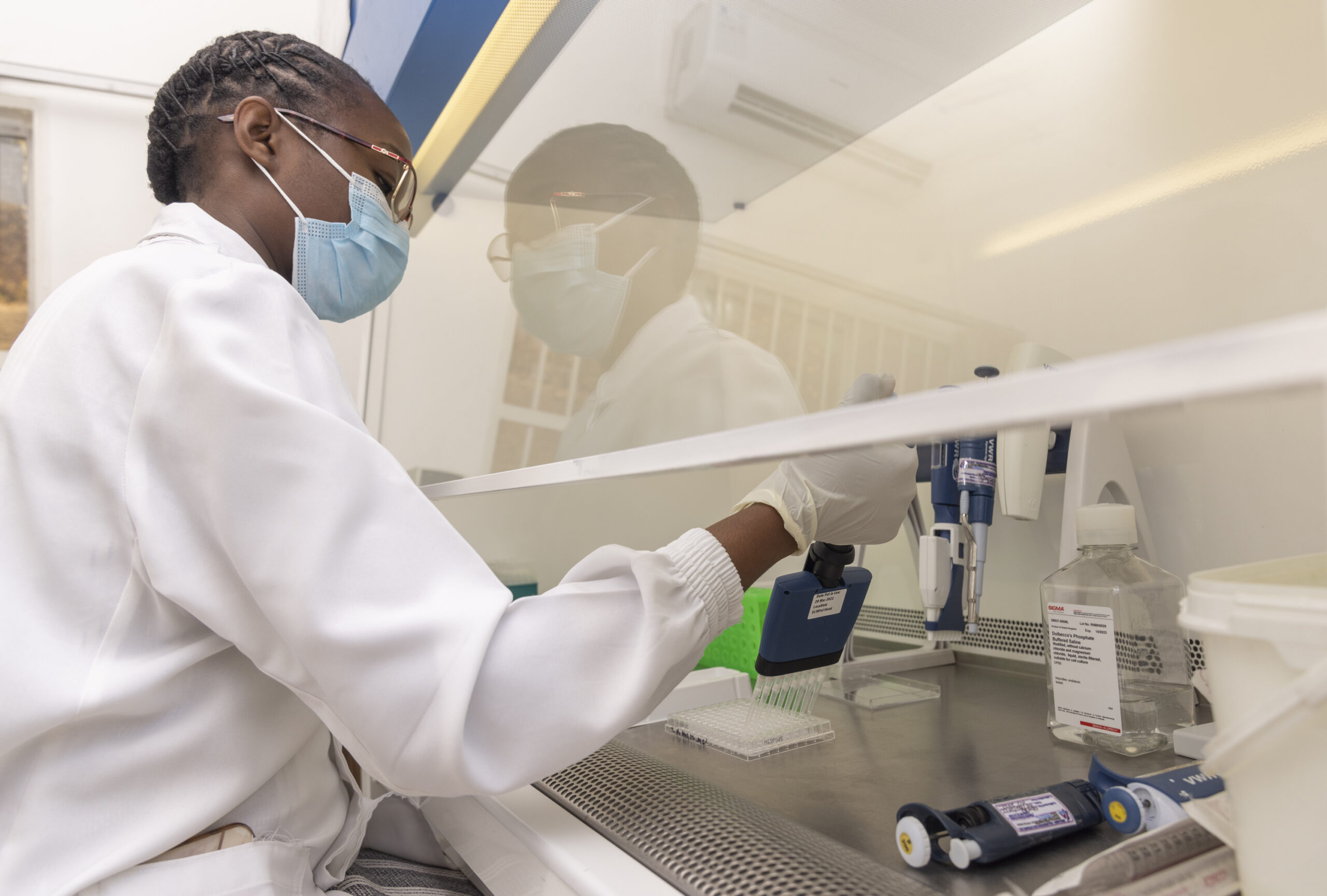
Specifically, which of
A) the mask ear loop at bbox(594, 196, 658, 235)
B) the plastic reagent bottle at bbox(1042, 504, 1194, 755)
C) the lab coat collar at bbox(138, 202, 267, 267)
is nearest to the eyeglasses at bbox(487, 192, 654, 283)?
the mask ear loop at bbox(594, 196, 658, 235)

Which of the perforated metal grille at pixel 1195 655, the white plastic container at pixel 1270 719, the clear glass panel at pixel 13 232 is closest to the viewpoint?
the white plastic container at pixel 1270 719

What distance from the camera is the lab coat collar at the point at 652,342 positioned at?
95 centimetres

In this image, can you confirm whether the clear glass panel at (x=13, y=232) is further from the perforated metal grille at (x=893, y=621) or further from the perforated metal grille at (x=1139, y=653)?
the perforated metal grille at (x=1139, y=653)

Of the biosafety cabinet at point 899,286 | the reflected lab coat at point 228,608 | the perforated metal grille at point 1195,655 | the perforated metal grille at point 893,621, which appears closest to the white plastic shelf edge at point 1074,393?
the biosafety cabinet at point 899,286

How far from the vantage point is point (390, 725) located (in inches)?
23.2

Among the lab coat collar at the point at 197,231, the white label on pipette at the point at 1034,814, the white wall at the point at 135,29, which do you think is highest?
the white wall at the point at 135,29

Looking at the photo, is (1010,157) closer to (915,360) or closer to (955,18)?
(955,18)

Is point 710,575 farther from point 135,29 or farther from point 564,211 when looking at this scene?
point 135,29

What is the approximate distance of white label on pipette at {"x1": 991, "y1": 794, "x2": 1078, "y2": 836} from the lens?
589 millimetres

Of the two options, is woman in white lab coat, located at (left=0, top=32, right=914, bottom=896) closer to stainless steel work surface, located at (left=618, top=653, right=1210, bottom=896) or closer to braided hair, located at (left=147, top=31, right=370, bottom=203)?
stainless steel work surface, located at (left=618, top=653, right=1210, bottom=896)

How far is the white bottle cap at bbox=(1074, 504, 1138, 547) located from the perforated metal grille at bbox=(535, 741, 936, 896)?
0.46m

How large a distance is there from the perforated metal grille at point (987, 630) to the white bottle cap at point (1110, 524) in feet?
1.04

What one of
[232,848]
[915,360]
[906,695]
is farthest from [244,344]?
[906,695]

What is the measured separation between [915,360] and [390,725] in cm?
56
